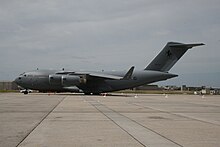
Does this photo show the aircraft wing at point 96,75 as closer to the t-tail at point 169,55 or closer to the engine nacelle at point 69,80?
the engine nacelle at point 69,80

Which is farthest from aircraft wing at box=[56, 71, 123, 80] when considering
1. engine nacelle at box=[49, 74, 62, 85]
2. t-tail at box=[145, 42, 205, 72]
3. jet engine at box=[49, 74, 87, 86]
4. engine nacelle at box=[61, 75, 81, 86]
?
t-tail at box=[145, 42, 205, 72]

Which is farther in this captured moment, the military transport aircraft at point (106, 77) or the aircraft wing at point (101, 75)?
the military transport aircraft at point (106, 77)

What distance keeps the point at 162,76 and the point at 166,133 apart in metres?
35.3

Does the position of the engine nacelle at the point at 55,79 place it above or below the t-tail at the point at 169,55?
below

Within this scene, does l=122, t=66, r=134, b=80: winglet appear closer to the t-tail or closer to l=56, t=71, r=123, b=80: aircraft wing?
l=56, t=71, r=123, b=80: aircraft wing

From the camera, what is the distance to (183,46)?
44.3 m

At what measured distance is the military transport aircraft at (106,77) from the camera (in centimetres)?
4422

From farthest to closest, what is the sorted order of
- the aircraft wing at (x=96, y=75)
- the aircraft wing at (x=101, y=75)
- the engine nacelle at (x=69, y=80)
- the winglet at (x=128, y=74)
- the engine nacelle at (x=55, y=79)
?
the engine nacelle at (x=55, y=79)
the engine nacelle at (x=69, y=80)
the aircraft wing at (x=96, y=75)
the aircraft wing at (x=101, y=75)
the winglet at (x=128, y=74)

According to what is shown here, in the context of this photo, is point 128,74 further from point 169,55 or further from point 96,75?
point 169,55

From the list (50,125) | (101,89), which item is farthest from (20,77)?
(50,125)

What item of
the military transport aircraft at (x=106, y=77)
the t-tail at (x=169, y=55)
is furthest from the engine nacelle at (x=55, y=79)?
the t-tail at (x=169, y=55)

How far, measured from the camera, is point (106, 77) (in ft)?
143

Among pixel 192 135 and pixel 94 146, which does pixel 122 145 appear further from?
pixel 192 135

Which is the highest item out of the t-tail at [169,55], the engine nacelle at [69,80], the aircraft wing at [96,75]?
the t-tail at [169,55]
